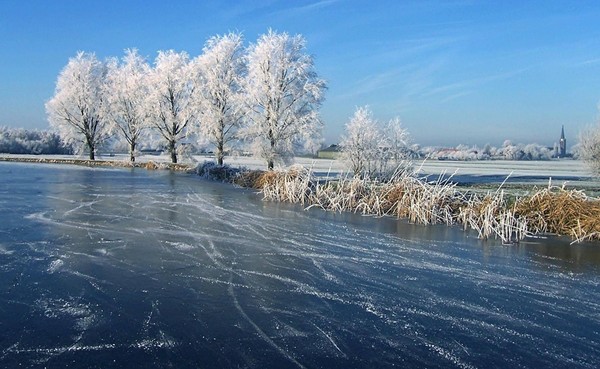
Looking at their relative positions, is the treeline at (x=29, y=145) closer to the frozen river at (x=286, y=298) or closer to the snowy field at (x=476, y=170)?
the snowy field at (x=476, y=170)

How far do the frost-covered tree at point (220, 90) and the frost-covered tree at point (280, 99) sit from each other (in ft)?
9.56

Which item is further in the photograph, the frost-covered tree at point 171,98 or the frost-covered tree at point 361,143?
the frost-covered tree at point 171,98

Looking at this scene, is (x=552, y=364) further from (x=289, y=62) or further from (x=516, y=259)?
(x=289, y=62)

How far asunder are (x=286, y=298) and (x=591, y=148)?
98.5 feet

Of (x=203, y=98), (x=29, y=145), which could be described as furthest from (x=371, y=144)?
(x=29, y=145)

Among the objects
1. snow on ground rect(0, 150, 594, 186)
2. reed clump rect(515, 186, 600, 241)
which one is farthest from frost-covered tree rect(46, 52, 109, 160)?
reed clump rect(515, 186, 600, 241)

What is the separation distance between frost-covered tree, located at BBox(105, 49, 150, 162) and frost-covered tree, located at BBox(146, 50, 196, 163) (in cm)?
175

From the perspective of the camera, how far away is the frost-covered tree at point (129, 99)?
4172 cm

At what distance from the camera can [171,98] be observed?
39344mm

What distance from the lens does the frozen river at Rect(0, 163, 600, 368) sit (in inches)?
181

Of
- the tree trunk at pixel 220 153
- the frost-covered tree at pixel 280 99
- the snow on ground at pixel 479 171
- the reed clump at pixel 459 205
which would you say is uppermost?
the frost-covered tree at pixel 280 99

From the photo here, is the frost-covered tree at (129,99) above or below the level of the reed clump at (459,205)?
above

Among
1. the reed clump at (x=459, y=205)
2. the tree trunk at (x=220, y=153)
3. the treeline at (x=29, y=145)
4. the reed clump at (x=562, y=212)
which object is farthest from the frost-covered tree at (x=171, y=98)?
the treeline at (x=29, y=145)

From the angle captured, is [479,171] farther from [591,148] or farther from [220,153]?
[220,153]
